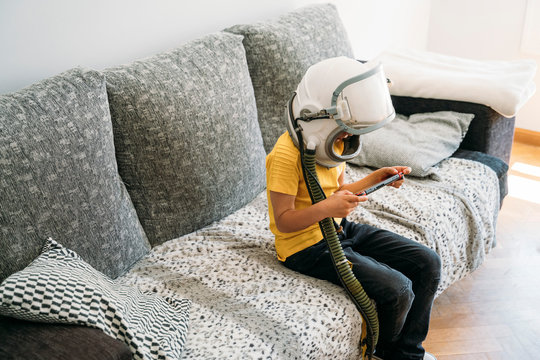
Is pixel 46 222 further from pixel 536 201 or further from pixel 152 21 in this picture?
pixel 536 201

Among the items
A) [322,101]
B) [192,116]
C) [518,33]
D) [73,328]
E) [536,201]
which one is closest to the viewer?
[73,328]

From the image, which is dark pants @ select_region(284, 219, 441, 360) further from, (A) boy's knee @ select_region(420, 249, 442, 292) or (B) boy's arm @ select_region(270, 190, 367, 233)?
(B) boy's arm @ select_region(270, 190, 367, 233)

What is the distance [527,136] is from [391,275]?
7.48 ft

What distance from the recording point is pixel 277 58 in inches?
76.7

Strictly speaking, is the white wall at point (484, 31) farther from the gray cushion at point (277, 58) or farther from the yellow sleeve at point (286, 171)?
the yellow sleeve at point (286, 171)

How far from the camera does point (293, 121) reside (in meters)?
1.32

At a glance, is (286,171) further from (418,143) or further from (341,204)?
(418,143)

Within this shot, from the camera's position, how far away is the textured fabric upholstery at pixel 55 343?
3.12 feet

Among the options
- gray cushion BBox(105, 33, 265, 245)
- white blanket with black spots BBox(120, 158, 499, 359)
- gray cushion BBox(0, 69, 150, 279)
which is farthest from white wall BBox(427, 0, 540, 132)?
gray cushion BBox(0, 69, 150, 279)

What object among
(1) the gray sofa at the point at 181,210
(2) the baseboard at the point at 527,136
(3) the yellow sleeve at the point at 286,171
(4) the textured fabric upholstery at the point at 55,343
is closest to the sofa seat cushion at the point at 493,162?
(1) the gray sofa at the point at 181,210

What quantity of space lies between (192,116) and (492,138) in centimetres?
129

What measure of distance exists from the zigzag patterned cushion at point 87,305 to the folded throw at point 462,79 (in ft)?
4.87

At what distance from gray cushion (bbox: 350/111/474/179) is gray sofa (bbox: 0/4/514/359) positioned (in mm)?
47

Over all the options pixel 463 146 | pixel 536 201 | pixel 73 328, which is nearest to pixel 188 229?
pixel 73 328
